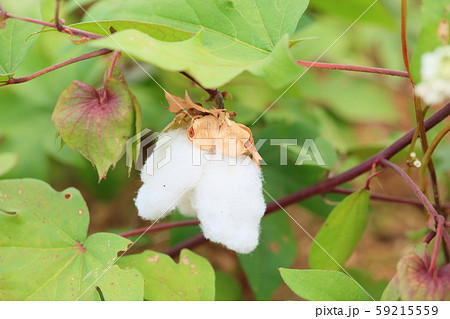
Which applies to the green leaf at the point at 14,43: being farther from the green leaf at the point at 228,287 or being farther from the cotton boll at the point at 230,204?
the green leaf at the point at 228,287

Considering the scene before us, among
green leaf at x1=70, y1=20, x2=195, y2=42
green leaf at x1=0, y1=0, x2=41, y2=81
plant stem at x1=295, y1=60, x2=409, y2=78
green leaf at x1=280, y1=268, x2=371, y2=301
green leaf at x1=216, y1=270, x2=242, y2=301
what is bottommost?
green leaf at x1=216, y1=270, x2=242, y2=301

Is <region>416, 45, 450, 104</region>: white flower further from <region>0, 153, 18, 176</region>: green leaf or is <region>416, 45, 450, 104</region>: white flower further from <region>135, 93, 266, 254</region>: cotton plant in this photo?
<region>0, 153, 18, 176</region>: green leaf

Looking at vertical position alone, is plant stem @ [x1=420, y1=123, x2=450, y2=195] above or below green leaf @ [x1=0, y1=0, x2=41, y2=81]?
below

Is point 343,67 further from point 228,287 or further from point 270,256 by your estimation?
point 228,287

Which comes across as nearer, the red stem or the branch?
the red stem

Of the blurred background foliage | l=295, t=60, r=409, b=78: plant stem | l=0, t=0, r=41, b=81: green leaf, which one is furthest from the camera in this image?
the blurred background foliage

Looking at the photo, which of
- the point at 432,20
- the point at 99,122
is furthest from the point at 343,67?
the point at 99,122

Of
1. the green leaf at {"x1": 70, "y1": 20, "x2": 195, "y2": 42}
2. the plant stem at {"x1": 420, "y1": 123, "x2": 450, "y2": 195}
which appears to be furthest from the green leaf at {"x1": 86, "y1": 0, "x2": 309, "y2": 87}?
the plant stem at {"x1": 420, "y1": 123, "x2": 450, "y2": 195}
